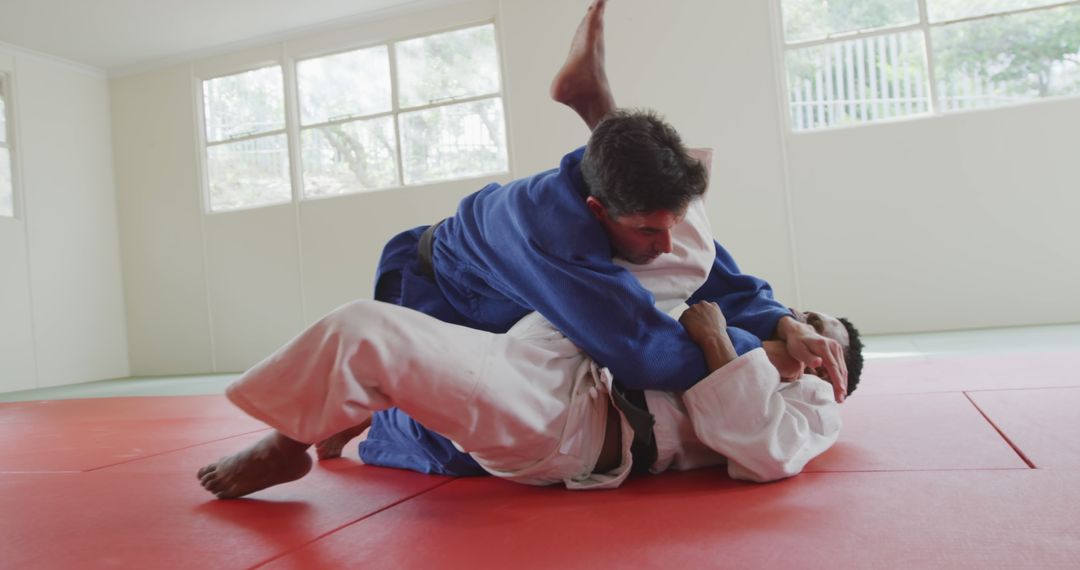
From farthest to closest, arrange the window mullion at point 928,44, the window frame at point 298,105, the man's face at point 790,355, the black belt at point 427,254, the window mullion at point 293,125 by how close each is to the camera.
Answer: the window mullion at point 293,125
the window frame at point 298,105
the window mullion at point 928,44
the black belt at point 427,254
the man's face at point 790,355

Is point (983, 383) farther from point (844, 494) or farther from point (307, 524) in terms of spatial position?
point (307, 524)

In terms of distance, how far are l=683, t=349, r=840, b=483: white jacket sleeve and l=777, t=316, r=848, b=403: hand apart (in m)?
0.10

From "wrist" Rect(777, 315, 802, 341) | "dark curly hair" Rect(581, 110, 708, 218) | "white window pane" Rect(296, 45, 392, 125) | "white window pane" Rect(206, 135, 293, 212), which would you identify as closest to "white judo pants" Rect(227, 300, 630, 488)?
"dark curly hair" Rect(581, 110, 708, 218)

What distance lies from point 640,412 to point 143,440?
222 centimetres

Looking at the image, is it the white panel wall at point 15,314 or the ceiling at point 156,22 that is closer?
the ceiling at point 156,22

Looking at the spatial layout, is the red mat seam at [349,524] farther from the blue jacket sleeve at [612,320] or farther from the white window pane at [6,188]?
the white window pane at [6,188]

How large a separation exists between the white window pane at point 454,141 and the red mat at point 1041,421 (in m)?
5.15

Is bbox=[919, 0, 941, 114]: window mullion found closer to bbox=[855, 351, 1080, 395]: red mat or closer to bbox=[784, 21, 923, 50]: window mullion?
bbox=[784, 21, 923, 50]: window mullion

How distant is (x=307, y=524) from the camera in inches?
62.1

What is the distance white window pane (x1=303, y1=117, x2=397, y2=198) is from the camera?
299 inches

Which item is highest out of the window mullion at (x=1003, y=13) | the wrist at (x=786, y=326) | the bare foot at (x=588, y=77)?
the window mullion at (x=1003, y=13)

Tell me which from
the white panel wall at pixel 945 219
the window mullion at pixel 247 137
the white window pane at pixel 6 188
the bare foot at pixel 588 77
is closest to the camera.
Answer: the bare foot at pixel 588 77

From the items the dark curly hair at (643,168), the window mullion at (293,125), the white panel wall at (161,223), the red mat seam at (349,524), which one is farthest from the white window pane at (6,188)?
the dark curly hair at (643,168)

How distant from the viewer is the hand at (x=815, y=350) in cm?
167
